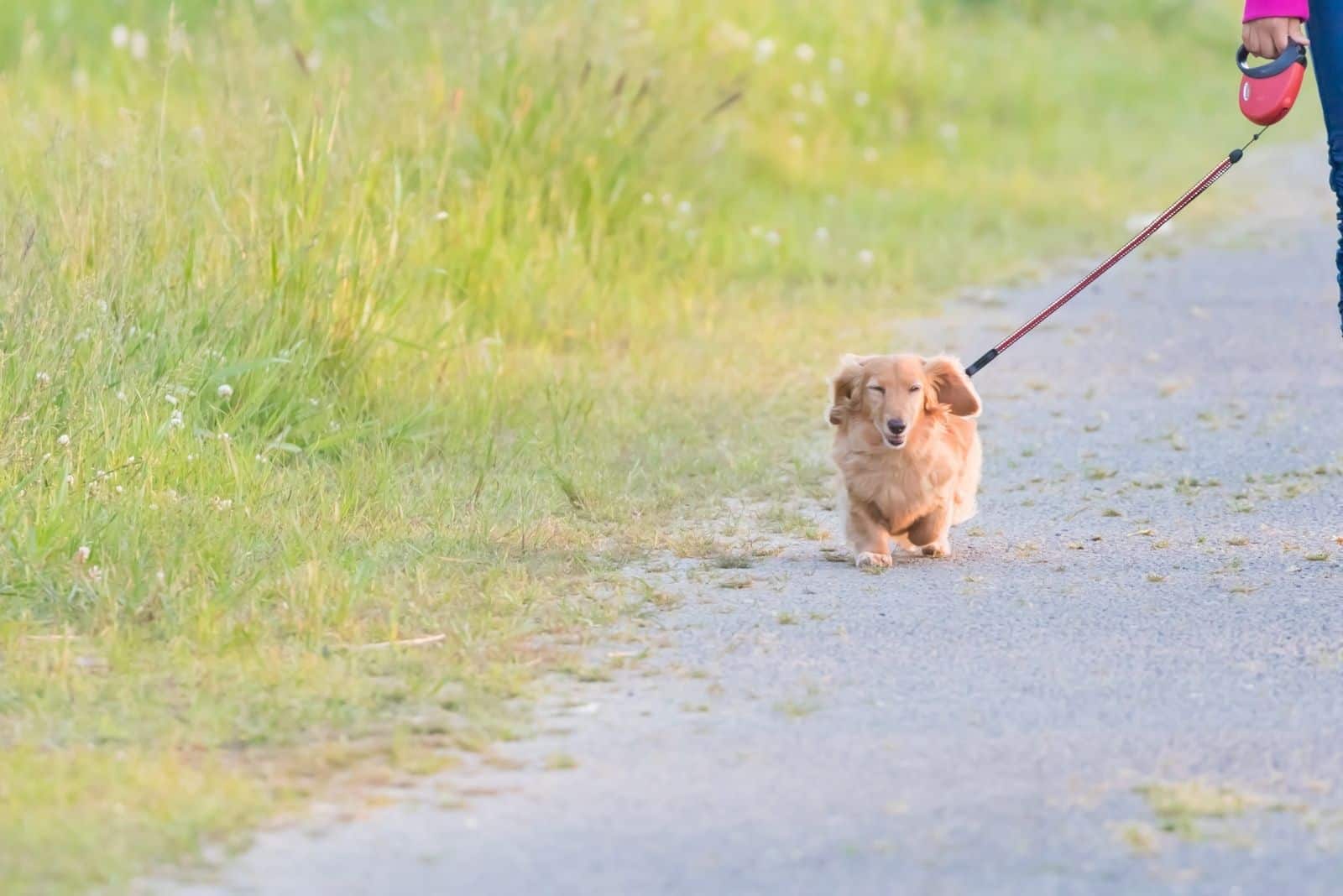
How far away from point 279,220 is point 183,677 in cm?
269

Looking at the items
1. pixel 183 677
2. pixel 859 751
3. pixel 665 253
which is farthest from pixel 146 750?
pixel 665 253

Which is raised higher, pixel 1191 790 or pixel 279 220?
pixel 279 220

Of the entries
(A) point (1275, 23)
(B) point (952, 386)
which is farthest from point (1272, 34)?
(B) point (952, 386)

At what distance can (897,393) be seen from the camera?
5.03 metres

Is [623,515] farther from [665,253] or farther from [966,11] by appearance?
[966,11]

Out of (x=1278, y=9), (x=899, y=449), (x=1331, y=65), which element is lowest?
(x=899, y=449)

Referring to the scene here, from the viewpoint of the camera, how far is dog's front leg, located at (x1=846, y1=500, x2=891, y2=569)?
16.6ft

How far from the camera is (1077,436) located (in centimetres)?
666

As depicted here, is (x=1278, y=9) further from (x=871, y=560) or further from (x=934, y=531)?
(x=871, y=560)

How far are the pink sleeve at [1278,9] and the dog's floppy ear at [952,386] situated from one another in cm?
105

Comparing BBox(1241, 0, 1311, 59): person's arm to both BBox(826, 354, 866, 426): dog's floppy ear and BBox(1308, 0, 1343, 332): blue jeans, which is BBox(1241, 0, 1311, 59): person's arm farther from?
BBox(826, 354, 866, 426): dog's floppy ear

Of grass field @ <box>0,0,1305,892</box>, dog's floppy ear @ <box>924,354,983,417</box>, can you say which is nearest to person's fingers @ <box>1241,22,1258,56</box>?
dog's floppy ear @ <box>924,354,983,417</box>

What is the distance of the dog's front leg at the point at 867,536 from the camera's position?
16.6ft

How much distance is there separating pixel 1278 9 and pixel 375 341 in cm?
277
